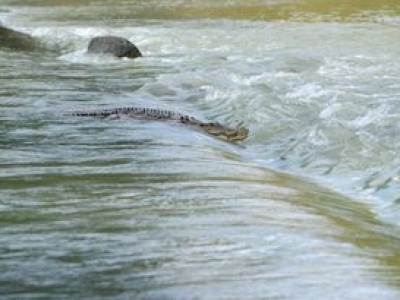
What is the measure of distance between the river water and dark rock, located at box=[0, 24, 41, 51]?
2856mm

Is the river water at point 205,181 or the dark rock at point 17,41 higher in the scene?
the river water at point 205,181

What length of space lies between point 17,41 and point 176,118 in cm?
1189

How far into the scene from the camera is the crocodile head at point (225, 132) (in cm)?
993

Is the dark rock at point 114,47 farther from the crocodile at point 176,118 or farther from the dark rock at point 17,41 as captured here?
→ the crocodile at point 176,118

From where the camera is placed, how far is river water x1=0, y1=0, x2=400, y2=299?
487 cm

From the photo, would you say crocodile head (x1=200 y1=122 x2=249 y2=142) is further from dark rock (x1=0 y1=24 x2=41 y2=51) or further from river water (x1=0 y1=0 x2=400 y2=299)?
dark rock (x1=0 y1=24 x2=41 y2=51)

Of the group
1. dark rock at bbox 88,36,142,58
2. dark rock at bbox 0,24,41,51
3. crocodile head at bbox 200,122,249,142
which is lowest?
dark rock at bbox 0,24,41,51

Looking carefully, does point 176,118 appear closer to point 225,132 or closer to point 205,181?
point 225,132

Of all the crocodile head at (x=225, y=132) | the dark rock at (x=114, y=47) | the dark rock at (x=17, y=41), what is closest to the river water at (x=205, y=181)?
the crocodile head at (x=225, y=132)

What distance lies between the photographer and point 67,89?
13289 millimetres

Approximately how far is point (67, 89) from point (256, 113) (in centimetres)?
333

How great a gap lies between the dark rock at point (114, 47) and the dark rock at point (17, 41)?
77.5 inches

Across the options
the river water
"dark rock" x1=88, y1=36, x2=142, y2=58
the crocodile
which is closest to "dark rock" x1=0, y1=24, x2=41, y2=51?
"dark rock" x1=88, y1=36, x2=142, y2=58

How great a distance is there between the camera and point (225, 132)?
10.0m
